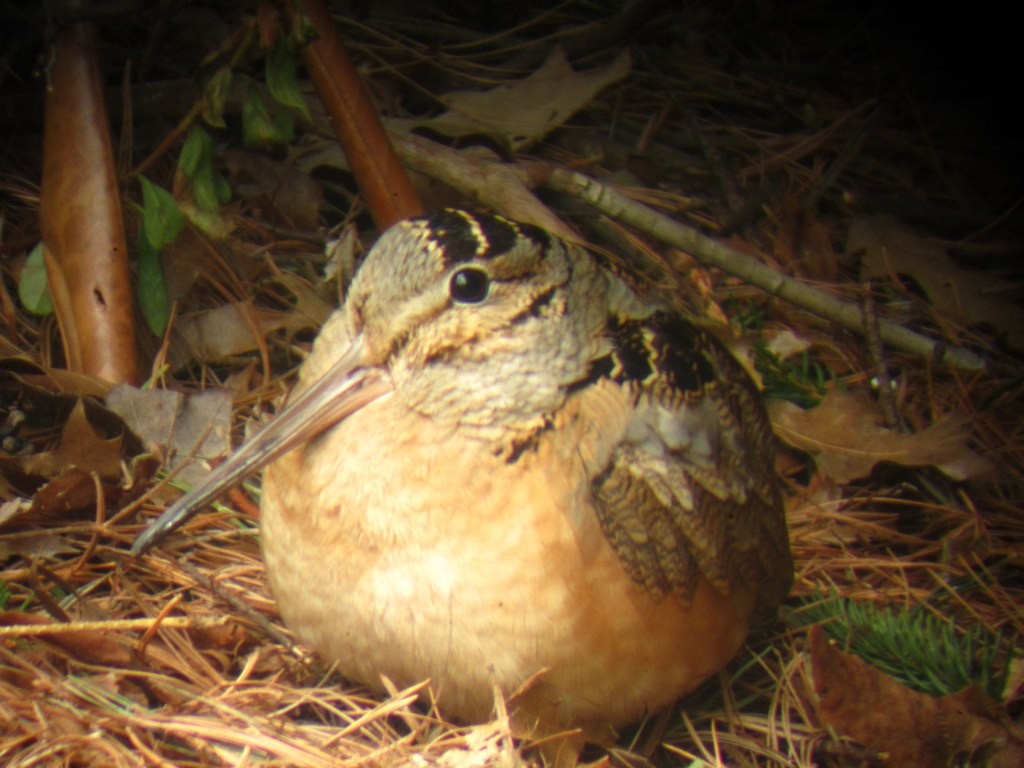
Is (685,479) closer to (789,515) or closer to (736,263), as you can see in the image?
(789,515)

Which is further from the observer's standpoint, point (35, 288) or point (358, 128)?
point (358, 128)

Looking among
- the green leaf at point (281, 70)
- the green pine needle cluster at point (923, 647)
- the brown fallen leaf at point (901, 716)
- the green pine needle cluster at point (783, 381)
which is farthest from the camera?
the green pine needle cluster at point (783, 381)

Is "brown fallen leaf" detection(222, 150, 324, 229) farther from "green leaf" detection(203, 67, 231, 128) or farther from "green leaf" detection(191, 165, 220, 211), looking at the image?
"green leaf" detection(203, 67, 231, 128)

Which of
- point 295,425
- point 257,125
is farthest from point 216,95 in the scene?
point 295,425

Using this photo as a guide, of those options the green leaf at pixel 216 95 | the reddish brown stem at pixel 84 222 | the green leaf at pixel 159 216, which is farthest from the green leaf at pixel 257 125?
the reddish brown stem at pixel 84 222

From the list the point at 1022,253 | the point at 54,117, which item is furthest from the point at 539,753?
the point at 1022,253

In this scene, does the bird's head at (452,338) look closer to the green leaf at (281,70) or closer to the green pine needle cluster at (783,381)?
the green leaf at (281,70)
